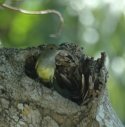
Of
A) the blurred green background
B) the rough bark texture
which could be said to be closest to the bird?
the rough bark texture

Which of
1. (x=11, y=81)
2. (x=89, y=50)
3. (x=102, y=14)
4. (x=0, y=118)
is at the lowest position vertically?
(x=0, y=118)

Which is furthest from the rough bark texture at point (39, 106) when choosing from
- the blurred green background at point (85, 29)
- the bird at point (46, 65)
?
the blurred green background at point (85, 29)

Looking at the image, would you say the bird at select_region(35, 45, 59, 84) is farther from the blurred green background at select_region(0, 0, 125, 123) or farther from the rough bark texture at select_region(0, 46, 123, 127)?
the blurred green background at select_region(0, 0, 125, 123)

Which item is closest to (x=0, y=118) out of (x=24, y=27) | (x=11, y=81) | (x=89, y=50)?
(x=11, y=81)

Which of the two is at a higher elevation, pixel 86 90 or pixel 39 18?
pixel 39 18

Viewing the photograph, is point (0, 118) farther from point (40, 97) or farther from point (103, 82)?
point (103, 82)

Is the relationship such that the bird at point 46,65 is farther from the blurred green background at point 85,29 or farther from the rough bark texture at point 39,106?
the blurred green background at point 85,29
